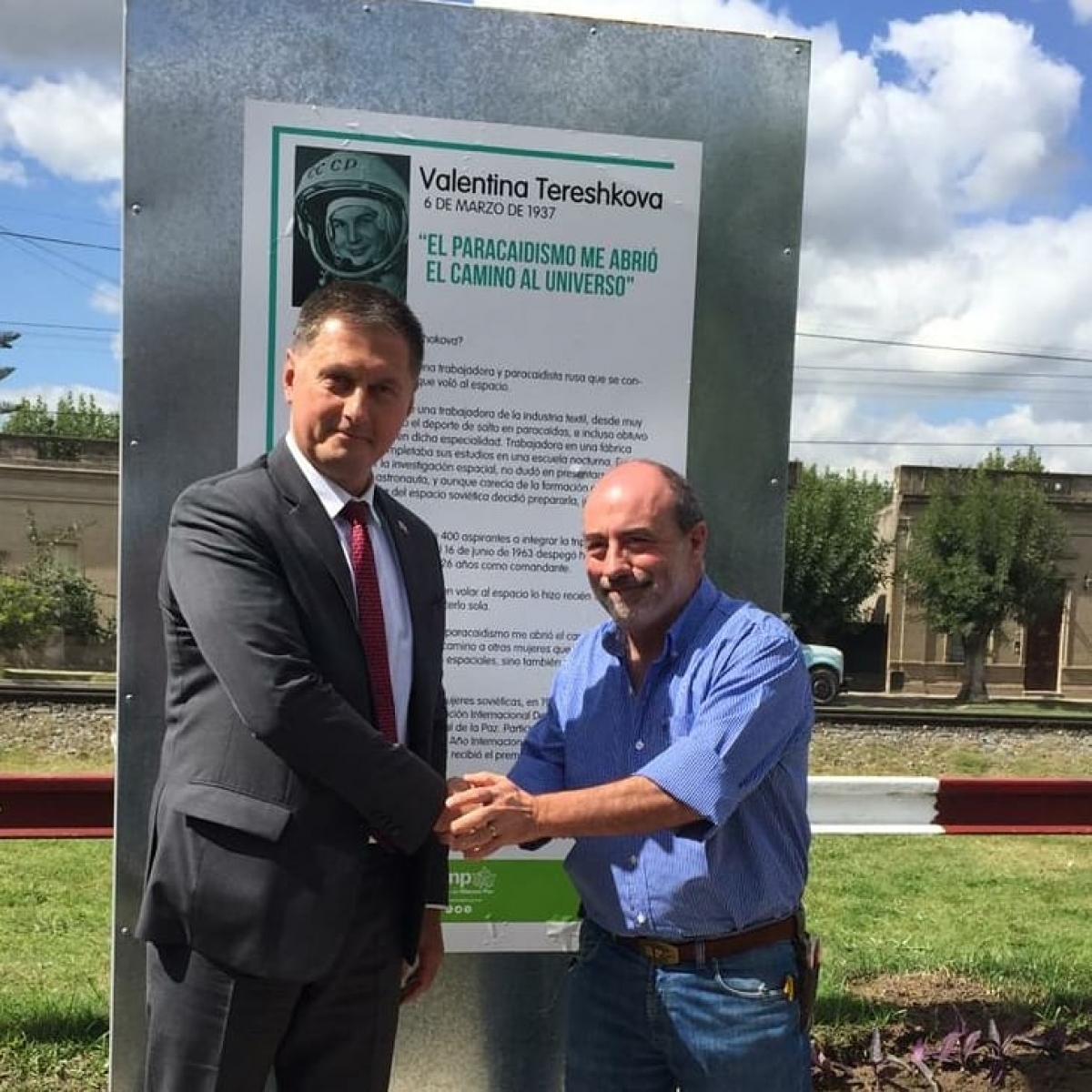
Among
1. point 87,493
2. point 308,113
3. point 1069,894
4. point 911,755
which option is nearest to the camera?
point 308,113

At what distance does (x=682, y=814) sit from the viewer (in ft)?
7.12

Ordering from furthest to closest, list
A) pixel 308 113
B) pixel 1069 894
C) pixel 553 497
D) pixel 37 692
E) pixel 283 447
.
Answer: pixel 37 692 < pixel 1069 894 < pixel 553 497 < pixel 308 113 < pixel 283 447

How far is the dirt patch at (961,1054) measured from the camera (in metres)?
3.87

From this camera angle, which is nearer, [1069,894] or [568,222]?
[568,222]

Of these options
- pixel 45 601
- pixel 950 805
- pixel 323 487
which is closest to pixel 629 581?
pixel 323 487

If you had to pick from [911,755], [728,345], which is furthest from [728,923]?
[911,755]

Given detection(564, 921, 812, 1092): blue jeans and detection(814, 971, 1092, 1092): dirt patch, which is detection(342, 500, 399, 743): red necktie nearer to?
detection(564, 921, 812, 1092): blue jeans

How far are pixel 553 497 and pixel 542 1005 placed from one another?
1.55m

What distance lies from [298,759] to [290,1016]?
599 millimetres

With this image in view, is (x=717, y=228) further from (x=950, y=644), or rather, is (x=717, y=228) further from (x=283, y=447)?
(x=950, y=644)

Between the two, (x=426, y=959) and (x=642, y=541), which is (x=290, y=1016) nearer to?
(x=426, y=959)

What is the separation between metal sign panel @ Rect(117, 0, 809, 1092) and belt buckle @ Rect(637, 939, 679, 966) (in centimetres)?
108

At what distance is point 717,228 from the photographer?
129 inches

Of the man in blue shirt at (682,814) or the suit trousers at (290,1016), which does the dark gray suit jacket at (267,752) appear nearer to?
the suit trousers at (290,1016)
